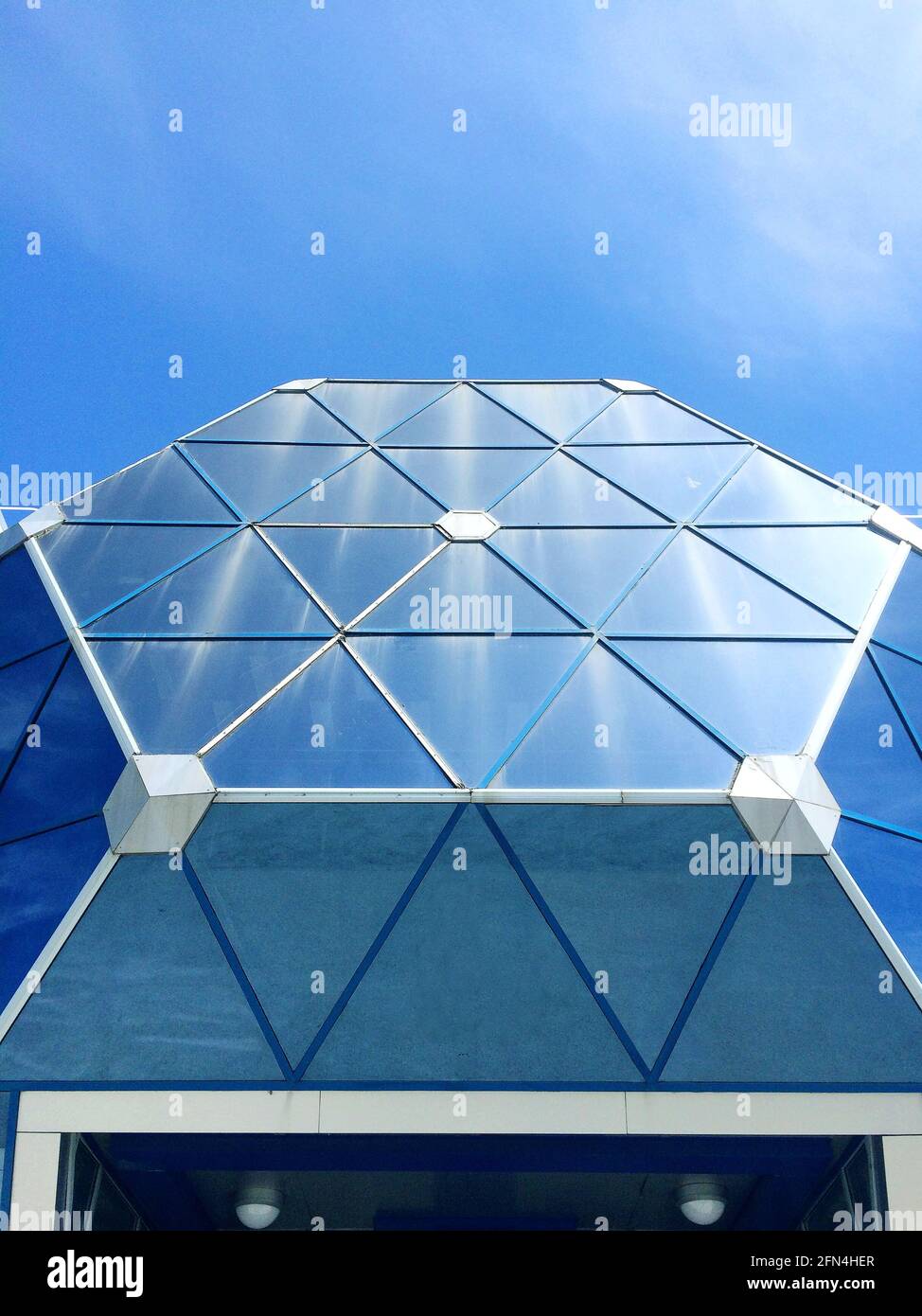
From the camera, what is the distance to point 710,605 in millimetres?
14688

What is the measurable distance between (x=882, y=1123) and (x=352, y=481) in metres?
11.1

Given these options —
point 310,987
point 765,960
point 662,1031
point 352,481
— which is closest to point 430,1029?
point 310,987

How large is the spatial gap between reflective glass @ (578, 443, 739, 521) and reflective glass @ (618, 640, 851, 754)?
3.33 meters

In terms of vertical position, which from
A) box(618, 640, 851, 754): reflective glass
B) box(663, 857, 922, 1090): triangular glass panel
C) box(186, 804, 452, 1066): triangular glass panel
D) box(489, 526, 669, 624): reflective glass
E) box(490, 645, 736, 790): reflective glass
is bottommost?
box(663, 857, 922, 1090): triangular glass panel

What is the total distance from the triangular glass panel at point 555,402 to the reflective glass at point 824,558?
458cm

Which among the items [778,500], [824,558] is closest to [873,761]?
[824,558]

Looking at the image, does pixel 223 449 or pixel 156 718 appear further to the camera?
pixel 223 449

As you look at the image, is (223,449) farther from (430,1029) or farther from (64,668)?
(430,1029)

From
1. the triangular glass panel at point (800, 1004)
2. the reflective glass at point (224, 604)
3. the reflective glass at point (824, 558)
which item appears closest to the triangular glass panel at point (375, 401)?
the reflective glass at point (224, 604)

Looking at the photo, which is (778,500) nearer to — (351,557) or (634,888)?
(351,557)

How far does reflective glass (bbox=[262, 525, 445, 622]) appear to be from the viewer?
587 inches

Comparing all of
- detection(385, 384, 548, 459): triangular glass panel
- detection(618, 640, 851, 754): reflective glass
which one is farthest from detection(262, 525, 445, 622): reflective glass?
detection(385, 384, 548, 459): triangular glass panel

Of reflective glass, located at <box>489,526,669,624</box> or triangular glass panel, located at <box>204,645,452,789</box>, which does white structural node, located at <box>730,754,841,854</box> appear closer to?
triangular glass panel, located at <box>204,645,452,789</box>

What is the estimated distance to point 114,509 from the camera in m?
17.2
